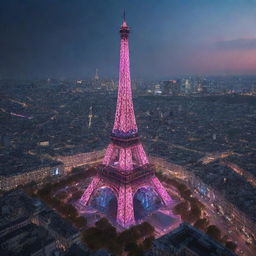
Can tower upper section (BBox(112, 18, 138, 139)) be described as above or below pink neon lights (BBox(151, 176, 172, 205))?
above

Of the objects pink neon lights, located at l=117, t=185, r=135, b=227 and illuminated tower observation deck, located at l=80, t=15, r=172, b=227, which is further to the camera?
illuminated tower observation deck, located at l=80, t=15, r=172, b=227

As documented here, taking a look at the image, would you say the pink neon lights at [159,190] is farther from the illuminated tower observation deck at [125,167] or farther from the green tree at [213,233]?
the green tree at [213,233]

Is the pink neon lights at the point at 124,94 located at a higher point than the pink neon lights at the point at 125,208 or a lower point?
higher

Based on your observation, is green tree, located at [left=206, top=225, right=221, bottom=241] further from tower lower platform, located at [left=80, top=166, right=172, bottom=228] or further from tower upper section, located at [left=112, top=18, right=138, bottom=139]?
tower upper section, located at [left=112, top=18, right=138, bottom=139]

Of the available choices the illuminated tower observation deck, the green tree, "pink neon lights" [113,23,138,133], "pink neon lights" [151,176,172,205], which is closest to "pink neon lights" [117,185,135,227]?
the illuminated tower observation deck

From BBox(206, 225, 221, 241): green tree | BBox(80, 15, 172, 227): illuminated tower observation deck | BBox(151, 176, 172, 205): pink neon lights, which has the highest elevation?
BBox(80, 15, 172, 227): illuminated tower observation deck

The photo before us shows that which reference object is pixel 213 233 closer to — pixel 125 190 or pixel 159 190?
pixel 159 190

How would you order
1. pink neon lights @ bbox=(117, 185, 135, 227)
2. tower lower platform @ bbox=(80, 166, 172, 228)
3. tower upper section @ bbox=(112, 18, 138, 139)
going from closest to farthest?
pink neon lights @ bbox=(117, 185, 135, 227) → tower lower platform @ bbox=(80, 166, 172, 228) → tower upper section @ bbox=(112, 18, 138, 139)

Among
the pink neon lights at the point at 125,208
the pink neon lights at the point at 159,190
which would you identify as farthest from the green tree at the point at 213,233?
the pink neon lights at the point at 125,208

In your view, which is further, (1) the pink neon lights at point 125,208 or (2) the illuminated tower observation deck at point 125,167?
(2) the illuminated tower observation deck at point 125,167
